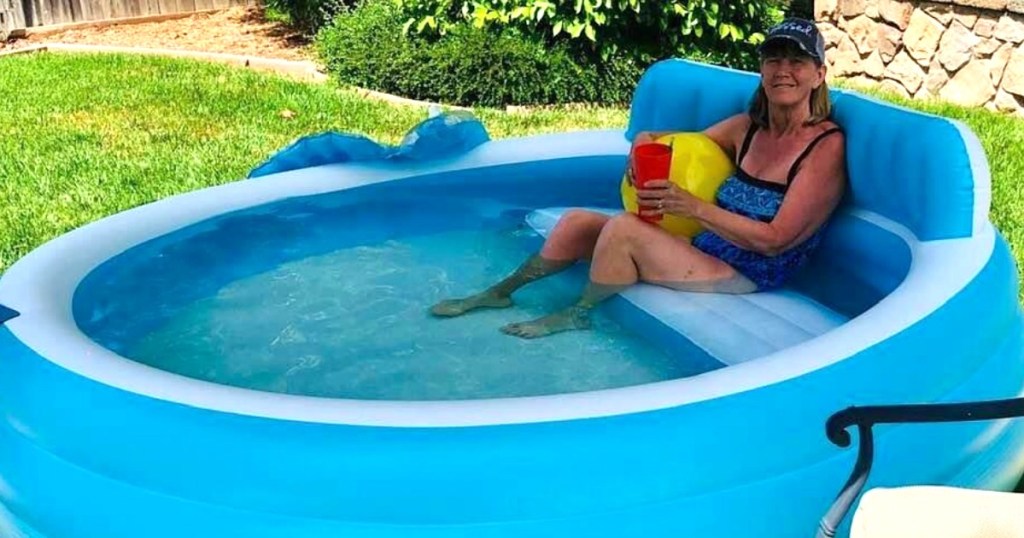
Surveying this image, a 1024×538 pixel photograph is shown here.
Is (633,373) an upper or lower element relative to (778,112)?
lower

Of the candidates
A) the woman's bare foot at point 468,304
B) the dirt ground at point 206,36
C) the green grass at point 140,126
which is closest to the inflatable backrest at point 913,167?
the woman's bare foot at point 468,304

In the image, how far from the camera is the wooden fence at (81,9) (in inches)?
399

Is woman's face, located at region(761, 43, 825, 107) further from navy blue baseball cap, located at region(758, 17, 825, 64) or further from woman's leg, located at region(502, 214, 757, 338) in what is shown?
woman's leg, located at region(502, 214, 757, 338)

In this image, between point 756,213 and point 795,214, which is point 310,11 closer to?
point 756,213

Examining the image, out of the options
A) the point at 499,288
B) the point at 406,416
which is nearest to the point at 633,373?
the point at 499,288

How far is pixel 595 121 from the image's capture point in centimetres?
663

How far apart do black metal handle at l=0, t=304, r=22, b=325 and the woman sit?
50.9 inches

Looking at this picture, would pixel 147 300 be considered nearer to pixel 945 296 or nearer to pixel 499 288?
pixel 499 288

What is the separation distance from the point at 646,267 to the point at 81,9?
891 cm

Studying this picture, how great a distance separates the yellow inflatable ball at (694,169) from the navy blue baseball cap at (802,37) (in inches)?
19.7

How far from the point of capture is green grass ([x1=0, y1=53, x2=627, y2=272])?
17.3 ft

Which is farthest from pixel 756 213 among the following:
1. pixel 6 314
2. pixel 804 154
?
pixel 6 314

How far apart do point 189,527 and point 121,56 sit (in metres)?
7.53

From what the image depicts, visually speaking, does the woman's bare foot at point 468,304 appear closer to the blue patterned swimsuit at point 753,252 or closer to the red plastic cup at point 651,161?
the blue patterned swimsuit at point 753,252
